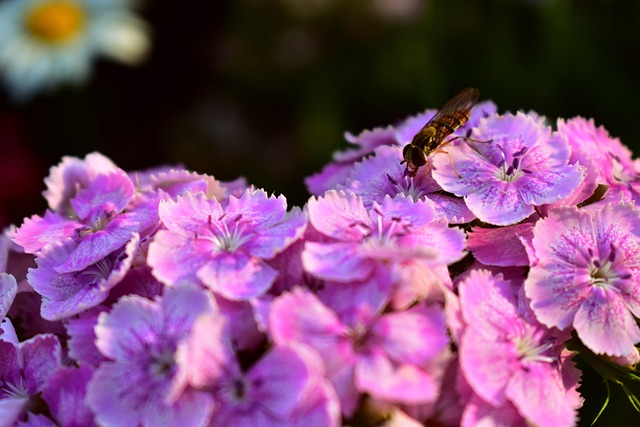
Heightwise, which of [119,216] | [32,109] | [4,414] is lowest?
[32,109]

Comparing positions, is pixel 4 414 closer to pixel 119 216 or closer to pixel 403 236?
pixel 119 216

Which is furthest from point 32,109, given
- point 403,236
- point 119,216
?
point 403,236

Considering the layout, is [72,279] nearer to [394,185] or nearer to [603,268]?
[394,185]

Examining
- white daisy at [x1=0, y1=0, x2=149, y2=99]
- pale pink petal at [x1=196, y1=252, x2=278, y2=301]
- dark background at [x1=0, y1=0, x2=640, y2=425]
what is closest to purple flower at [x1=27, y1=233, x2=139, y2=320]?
pale pink petal at [x1=196, y1=252, x2=278, y2=301]

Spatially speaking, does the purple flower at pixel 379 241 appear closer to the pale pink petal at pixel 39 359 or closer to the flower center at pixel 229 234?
the flower center at pixel 229 234

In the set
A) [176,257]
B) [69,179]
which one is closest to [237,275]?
[176,257]

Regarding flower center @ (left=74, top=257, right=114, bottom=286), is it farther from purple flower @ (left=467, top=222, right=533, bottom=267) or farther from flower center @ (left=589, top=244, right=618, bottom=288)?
flower center @ (left=589, top=244, right=618, bottom=288)
